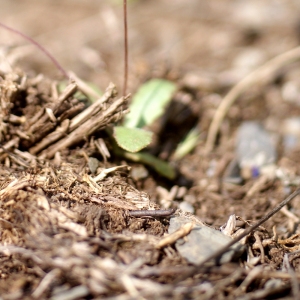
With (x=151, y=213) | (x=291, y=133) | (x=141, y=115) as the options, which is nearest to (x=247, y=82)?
(x=291, y=133)

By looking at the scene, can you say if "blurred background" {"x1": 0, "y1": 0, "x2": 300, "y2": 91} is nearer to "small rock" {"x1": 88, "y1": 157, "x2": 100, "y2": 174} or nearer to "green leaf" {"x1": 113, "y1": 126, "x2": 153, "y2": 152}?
"green leaf" {"x1": 113, "y1": 126, "x2": 153, "y2": 152}

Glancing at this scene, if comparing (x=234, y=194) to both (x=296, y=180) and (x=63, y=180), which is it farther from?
(x=63, y=180)

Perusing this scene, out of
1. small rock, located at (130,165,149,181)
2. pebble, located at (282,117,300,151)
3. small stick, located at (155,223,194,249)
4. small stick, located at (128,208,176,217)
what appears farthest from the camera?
pebble, located at (282,117,300,151)

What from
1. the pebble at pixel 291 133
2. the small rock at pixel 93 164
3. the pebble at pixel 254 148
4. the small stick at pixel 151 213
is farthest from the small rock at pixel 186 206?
the pebble at pixel 291 133

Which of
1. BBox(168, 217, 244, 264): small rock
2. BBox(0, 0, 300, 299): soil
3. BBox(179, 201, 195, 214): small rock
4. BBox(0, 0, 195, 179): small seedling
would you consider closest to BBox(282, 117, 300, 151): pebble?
BBox(0, 0, 300, 299): soil

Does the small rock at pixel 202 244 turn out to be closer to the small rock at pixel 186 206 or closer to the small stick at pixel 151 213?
the small stick at pixel 151 213

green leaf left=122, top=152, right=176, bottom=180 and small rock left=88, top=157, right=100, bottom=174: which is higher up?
small rock left=88, top=157, right=100, bottom=174
